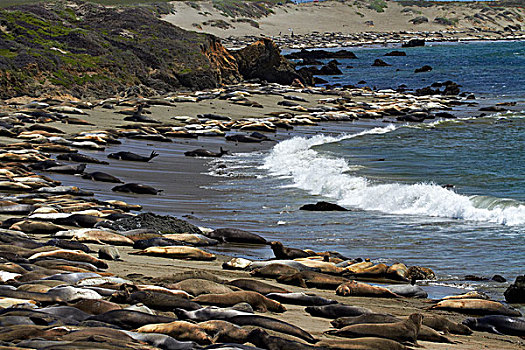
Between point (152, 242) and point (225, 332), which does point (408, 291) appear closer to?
point (225, 332)

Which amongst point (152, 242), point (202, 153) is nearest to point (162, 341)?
point (152, 242)

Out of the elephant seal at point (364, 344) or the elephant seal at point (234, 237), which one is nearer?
the elephant seal at point (364, 344)

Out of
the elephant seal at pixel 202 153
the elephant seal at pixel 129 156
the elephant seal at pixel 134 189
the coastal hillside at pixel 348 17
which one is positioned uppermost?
the coastal hillside at pixel 348 17

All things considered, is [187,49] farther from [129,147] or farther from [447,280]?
[447,280]

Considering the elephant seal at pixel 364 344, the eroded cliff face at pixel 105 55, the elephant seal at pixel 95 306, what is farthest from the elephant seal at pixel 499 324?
the eroded cliff face at pixel 105 55

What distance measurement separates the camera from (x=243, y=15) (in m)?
112

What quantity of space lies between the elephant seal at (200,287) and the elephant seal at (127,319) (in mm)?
1169

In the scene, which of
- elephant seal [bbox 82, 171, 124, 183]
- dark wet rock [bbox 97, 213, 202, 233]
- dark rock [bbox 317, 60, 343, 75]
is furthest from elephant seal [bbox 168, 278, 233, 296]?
dark rock [bbox 317, 60, 343, 75]

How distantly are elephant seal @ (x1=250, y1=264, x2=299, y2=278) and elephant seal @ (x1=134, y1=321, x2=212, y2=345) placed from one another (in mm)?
2702

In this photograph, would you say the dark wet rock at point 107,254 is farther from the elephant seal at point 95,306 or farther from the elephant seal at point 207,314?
the elephant seal at point 207,314

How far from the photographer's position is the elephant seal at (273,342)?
173 inches

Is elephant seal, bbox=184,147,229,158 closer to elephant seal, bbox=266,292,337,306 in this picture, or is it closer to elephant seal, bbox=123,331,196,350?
elephant seal, bbox=266,292,337,306

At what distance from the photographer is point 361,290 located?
22.5ft

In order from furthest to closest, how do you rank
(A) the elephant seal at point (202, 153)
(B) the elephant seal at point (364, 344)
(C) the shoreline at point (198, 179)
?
(A) the elephant seal at point (202, 153) → (C) the shoreline at point (198, 179) → (B) the elephant seal at point (364, 344)
